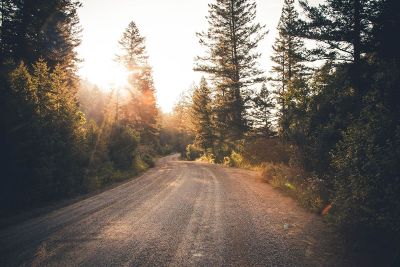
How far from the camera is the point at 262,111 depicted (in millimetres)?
28438

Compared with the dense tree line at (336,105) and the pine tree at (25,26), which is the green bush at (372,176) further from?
the pine tree at (25,26)

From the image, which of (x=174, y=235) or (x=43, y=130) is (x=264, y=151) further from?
(x=174, y=235)

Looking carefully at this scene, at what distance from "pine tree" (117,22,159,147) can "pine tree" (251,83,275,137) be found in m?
16.4

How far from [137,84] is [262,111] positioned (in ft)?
58.0

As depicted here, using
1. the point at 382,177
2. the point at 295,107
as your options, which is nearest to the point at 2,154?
the point at 382,177

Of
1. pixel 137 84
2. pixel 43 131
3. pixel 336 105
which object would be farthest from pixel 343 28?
pixel 137 84

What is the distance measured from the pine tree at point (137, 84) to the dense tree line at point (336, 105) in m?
10.9

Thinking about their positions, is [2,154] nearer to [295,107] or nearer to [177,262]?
[177,262]

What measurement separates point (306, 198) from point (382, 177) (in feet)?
15.3

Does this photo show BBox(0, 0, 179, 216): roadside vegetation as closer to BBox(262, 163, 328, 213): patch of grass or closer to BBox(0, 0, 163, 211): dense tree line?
BBox(0, 0, 163, 211): dense tree line

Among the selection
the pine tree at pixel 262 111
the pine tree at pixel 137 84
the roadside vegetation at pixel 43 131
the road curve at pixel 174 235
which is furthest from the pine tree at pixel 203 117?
the road curve at pixel 174 235

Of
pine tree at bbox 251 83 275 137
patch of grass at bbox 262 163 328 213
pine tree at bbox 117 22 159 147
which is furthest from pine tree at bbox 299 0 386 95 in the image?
pine tree at bbox 117 22 159 147

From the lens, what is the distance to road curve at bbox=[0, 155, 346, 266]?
18.3 feet

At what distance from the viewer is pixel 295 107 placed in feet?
45.1
